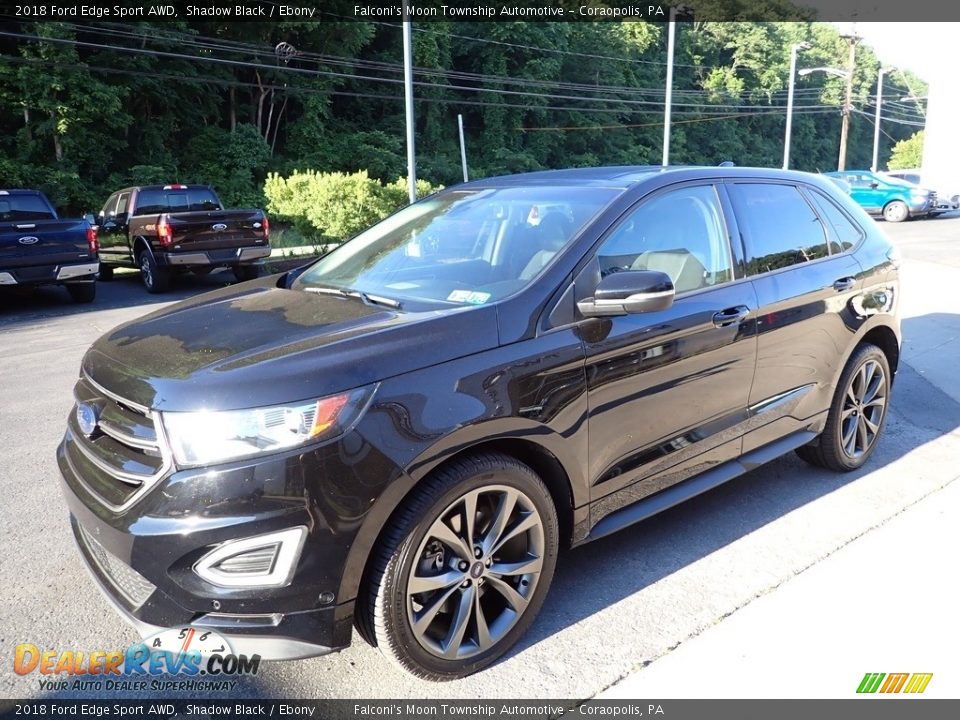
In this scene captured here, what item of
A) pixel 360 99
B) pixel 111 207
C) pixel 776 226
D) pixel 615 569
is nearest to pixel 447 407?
pixel 615 569

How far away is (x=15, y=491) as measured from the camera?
4.32 m

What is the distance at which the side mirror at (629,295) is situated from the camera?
9.46 feet

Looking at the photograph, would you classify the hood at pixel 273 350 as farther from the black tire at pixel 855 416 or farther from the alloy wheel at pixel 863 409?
the alloy wheel at pixel 863 409

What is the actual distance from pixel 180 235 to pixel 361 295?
1045 centimetres

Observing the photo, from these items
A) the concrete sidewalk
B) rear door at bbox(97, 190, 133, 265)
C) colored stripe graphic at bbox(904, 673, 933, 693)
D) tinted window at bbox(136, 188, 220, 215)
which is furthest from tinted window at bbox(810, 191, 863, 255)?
rear door at bbox(97, 190, 133, 265)

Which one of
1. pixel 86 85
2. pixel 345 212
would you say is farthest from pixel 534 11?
pixel 345 212

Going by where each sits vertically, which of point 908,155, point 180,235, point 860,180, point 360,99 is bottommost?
point 180,235

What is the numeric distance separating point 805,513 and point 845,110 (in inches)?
1785

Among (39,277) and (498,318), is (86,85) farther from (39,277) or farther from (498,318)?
(498,318)

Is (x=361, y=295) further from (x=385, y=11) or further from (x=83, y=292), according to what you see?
(x=385, y=11)

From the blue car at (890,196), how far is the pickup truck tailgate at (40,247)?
2349cm

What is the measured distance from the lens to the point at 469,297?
3008 millimetres

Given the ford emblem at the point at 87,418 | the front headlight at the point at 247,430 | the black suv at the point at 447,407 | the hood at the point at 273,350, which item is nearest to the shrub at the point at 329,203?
the black suv at the point at 447,407

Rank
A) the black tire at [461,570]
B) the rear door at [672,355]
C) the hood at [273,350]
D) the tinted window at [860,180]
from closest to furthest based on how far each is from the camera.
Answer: the hood at [273,350], the black tire at [461,570], the rear door at [672,355], the tinted window at [860,180]
